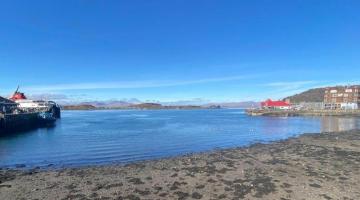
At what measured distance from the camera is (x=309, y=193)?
16609 millimetres

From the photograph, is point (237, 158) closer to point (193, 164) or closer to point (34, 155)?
point (193, 164)

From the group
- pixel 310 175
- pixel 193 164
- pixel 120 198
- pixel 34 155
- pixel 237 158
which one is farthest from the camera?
pixel 34 155

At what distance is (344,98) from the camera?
519ft

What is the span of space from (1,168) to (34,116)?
204 ft

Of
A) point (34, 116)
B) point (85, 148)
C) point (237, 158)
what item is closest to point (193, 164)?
point (237, 158)

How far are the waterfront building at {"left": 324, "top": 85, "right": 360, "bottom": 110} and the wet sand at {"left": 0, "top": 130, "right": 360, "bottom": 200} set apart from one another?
139213 millimetres

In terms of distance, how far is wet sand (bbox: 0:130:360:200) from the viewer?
16672 mm

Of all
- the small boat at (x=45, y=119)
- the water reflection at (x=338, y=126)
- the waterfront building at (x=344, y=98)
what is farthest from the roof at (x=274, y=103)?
the small boat at (x=45, y=119)

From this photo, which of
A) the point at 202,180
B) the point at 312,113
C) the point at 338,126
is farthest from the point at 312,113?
the point at 202,180

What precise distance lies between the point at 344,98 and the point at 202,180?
159 m

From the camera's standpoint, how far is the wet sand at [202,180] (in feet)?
54.7

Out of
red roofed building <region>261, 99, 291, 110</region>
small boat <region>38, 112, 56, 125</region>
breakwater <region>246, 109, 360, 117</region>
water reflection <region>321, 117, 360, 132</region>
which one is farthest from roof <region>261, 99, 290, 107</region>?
small boat <region>38, 112, 56, 125</region>

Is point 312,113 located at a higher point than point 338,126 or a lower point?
higher

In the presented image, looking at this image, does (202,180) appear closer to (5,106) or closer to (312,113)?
(5,106)
